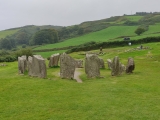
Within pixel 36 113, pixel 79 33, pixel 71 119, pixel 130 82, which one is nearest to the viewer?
pixel 71 119

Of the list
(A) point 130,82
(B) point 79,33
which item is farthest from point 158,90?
(B) point 79,33

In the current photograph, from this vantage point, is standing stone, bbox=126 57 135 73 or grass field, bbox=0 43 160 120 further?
standing stone, bbox=126 57 135 73

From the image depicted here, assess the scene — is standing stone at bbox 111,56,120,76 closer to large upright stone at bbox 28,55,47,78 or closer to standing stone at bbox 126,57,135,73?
standing stone at bbox 126,57,135,73

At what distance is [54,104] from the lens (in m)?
15.8

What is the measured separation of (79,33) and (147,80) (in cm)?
11766

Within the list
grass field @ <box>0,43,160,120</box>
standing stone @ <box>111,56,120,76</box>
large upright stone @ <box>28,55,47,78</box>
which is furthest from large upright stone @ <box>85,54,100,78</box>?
large upright stone @ <box>28,55,47,78</box>

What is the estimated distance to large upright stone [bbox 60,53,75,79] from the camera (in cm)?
2444

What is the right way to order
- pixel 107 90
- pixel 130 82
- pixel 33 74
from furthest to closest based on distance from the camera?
1. pixel 33 74
2. pixel 130 82
3. pixel 107 90

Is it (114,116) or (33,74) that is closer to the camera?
(114,116)

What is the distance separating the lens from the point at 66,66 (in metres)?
24.5

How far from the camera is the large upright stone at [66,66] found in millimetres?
24442

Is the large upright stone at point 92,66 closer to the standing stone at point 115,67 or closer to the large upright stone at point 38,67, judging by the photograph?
the standing stone at point 115,67

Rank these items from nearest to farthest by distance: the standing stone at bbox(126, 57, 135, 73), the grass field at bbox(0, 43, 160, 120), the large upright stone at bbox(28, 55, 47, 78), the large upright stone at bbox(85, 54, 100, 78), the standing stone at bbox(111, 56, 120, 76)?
the grass field at bbox(0, 43, 160, 120) < the large upright stone at bbox(28, 55, 47, 78) < the large upright stone at bbox(85, 54, 100, 78) < the standing stone at bbox(111, 56, 120, 76) < the standing stone at bbox(126, 57, 135, 73)

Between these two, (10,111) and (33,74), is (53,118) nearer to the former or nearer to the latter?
(10,111)
